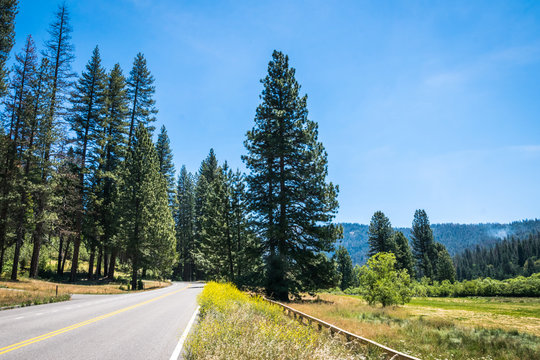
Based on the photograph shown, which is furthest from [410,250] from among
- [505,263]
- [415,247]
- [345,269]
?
[505,263]

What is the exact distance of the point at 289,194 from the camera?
2184 centimetres

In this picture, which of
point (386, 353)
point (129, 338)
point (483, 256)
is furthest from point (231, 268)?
point (483, 256)

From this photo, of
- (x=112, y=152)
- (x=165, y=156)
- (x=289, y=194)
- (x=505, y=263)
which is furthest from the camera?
(x=505, y=263)

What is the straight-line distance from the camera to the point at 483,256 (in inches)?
6324

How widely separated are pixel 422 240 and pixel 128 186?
70.6 m

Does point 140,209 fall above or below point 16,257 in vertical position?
above

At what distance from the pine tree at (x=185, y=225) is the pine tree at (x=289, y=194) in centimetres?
4525

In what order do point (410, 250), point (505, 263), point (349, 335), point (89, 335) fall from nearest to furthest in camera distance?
1. point (349, 335)
2. point (89, 335)
3. point (410, 250)
4. point (505, 263)

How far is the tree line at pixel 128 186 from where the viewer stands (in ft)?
69.3

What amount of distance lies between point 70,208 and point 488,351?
109 feet

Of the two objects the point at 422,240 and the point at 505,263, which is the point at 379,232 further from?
the point at 505,263

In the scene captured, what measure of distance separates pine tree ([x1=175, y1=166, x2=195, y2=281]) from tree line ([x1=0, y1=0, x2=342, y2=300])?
24.5 meters

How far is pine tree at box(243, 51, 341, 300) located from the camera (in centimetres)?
2061

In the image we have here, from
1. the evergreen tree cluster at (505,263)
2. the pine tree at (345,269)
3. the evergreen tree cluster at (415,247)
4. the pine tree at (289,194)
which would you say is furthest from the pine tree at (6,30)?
the evergreen tree cluster at (505,263)
